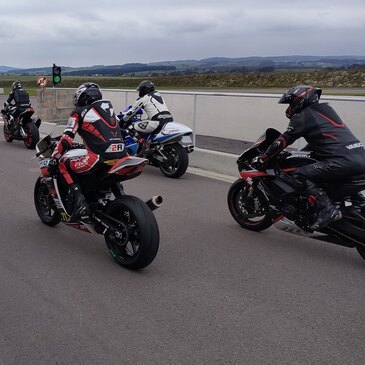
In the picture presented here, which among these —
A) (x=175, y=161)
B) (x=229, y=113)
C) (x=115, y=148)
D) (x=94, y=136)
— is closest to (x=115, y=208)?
(x=115, y=148)

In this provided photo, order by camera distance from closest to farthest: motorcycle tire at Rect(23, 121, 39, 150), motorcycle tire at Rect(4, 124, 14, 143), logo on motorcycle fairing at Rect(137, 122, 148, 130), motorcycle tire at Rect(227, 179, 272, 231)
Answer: motorcycle tire at Rect(227, 179, 272, 231), logo on motorcycle fairing at Rect(137, 122, 148, 130), motorcycle tire at Rect(23, 121, 39, 150), motorcycle tire at Rect(4, 124, 14, 143)

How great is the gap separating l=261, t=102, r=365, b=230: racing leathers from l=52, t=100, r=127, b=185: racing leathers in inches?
69.8

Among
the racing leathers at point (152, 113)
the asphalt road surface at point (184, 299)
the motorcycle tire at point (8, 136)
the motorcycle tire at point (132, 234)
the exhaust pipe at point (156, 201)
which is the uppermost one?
the racing leathers at point (152, 113)

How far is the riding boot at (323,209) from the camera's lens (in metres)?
5.17

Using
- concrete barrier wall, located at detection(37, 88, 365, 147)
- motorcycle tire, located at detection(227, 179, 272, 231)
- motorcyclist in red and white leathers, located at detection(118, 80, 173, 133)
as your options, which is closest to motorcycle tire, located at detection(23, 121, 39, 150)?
concrete barrier wall, located at detection(37, 88, 365, 147)

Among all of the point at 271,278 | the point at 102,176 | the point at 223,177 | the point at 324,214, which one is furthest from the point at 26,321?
the point at 223,177

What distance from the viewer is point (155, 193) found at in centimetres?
852

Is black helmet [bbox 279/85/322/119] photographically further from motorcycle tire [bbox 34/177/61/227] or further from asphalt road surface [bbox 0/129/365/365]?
motorcycle tire [bbox 34/177/61/227]

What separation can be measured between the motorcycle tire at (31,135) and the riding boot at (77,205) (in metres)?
8.62

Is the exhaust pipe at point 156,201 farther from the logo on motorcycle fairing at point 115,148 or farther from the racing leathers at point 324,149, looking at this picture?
the racing leathers at point 324,149

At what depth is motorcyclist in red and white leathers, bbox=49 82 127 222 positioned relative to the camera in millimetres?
5312

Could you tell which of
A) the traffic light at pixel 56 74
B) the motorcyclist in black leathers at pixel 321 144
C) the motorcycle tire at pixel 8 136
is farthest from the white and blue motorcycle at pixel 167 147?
the traffic light at pixel 56 74

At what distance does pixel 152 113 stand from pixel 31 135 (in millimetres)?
4976

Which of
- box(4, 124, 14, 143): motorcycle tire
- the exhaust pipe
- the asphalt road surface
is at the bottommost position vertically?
box(4, 124, 14, 143): motorcycle tire
